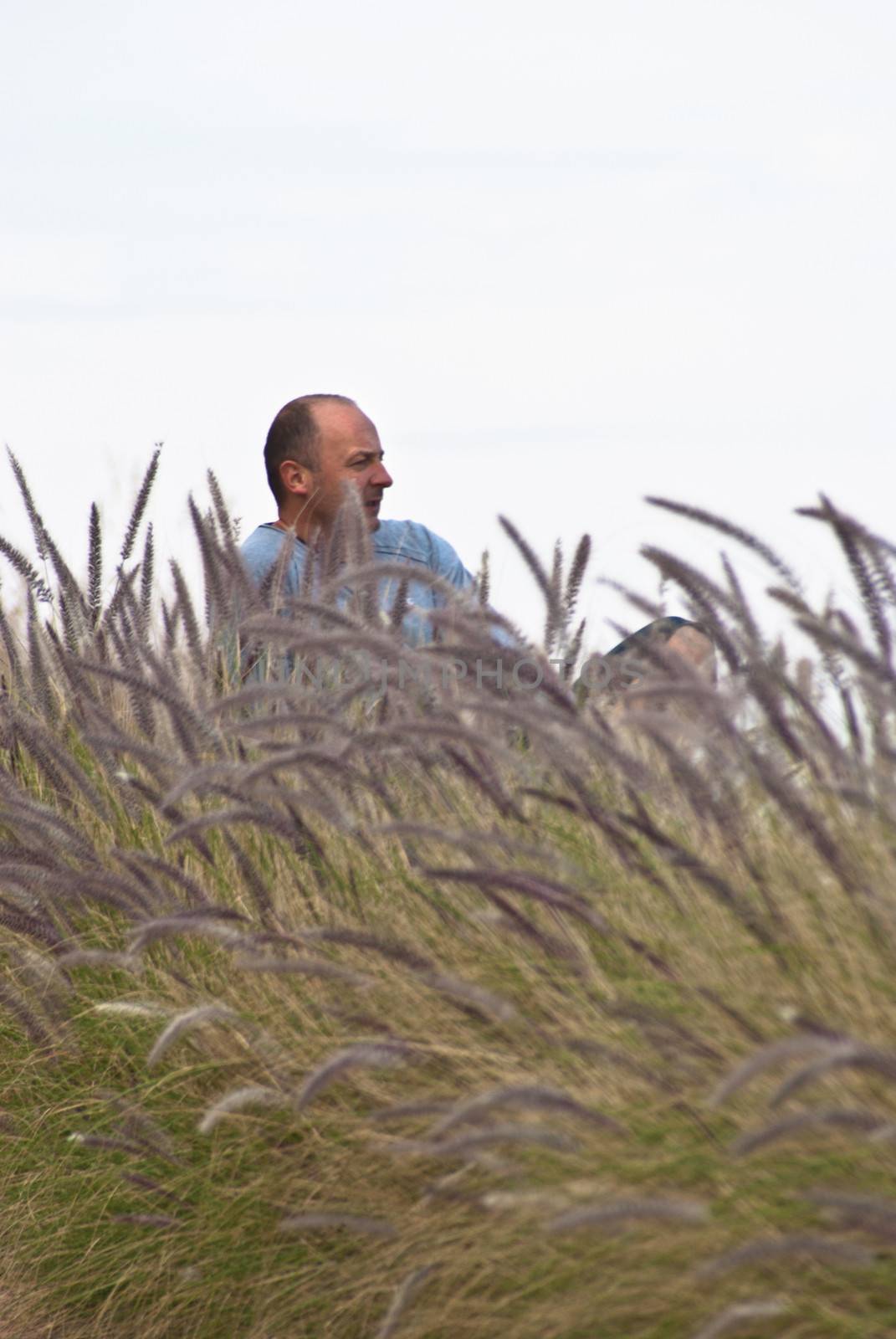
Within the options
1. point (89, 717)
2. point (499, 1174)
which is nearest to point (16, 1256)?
point (89, 717)

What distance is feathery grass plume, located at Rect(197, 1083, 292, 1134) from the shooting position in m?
2.53

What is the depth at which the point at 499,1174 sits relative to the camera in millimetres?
2467

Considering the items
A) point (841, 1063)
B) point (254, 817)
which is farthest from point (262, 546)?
point (841, 1063)

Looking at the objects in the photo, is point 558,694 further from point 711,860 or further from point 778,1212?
point 778,1212

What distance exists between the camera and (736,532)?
2633 millimetres

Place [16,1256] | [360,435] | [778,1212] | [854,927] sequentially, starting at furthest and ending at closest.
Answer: [360,435] → [16,1256] → [854,927] → [778,1212]

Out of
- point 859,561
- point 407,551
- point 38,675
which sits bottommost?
point 859,561

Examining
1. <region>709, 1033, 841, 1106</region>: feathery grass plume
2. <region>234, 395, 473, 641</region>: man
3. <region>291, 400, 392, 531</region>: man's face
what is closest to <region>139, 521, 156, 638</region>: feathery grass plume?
<region>234, 395, 473, 641</region>: man

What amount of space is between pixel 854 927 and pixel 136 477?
4483 millimetres

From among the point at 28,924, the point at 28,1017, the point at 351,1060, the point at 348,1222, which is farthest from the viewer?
the point at 28,924

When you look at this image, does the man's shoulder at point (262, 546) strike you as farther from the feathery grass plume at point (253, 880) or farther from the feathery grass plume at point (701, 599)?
the feathery grass plume at point (701, 599)

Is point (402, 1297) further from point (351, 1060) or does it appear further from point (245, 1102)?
point (245, 1102)

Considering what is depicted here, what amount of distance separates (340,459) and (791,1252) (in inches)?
182

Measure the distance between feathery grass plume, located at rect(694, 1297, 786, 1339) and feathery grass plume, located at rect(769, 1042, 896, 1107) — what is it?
0.28 m
